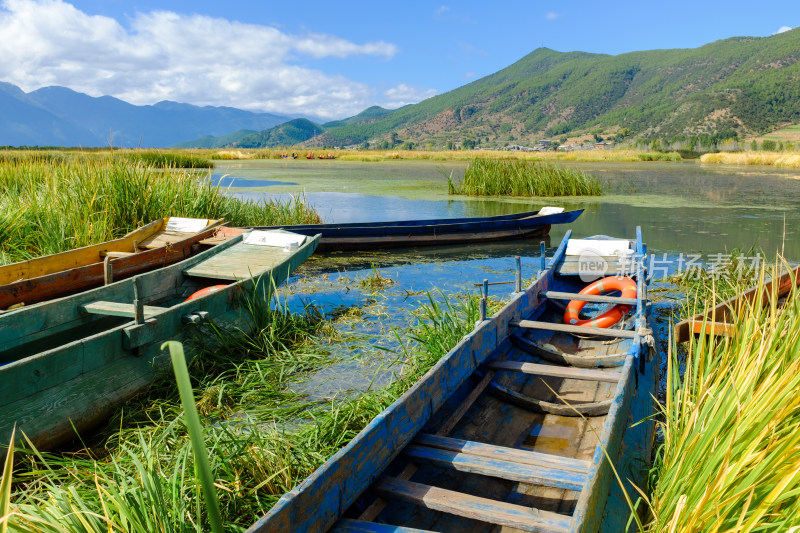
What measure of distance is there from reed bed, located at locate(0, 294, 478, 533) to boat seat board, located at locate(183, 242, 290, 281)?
55cm

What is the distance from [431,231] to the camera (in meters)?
11.4

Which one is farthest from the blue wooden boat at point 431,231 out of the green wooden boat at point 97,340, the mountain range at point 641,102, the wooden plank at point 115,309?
the mountain range at point 641,102

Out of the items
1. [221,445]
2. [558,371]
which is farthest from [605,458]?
[221,445]

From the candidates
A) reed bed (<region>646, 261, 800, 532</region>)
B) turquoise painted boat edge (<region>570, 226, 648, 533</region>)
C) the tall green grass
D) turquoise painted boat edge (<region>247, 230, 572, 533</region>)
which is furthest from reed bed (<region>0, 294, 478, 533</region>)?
the tall green grass

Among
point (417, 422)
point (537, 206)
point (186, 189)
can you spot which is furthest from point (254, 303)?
point (537, 206)

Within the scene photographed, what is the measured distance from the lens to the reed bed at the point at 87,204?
23.9ft

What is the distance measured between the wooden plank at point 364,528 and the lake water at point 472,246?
1755mm

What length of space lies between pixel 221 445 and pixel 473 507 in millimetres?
1624

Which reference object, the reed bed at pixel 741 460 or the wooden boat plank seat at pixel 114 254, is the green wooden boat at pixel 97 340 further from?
the reed bed at pixel 741 460

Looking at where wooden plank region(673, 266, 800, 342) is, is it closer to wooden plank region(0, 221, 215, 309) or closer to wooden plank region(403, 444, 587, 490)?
wooden plank region(403, 444, 587, 490)

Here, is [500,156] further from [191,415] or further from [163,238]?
[191,415]

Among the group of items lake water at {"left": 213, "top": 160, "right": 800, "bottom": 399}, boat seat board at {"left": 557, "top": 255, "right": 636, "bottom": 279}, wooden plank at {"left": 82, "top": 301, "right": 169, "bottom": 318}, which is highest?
wooden plank at {"left": 82, "top": 301, "right": 169, "bottom": 318}

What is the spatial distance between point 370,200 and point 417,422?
53.2 ft

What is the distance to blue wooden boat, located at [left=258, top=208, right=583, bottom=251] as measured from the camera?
10.6 m
